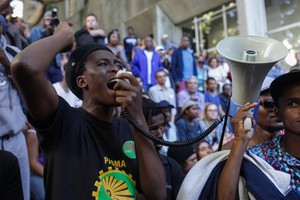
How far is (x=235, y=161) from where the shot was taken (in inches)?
85.7

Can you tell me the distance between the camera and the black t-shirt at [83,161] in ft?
6.63

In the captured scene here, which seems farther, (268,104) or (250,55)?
(268,104)

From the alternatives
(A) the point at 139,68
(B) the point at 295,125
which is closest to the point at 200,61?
(A) the point at 139,68

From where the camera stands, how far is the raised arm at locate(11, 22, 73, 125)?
6.22 ft

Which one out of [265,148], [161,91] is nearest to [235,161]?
[265,148]

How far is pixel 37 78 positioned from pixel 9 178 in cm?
93

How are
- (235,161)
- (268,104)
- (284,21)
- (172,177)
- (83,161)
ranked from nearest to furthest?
(83,161)
(235,161)
(268,104)
(172,177)
(284,21)

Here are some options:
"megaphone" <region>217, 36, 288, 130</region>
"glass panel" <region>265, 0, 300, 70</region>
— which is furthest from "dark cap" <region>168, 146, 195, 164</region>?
"glass panel" <region>265, 0, 300, 70</region>

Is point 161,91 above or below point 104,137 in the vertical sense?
below

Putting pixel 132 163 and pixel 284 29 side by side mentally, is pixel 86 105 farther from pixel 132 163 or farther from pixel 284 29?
pixel 284 29

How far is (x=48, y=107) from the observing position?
6.50ft

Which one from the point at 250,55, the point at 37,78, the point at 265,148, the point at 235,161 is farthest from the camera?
the point at 265,148

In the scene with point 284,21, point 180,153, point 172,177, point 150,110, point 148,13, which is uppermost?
point 148,13

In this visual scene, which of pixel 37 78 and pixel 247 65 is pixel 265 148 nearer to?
pixel 247 65
